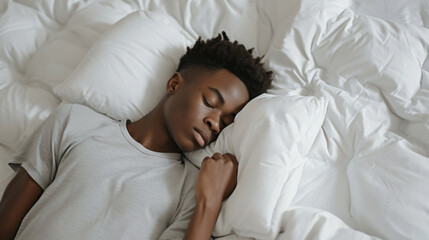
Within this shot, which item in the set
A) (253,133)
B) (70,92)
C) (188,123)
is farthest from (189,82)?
(70,92)

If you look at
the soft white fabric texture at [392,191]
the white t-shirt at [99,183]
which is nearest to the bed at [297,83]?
the soft white fabric texture at [392,191]

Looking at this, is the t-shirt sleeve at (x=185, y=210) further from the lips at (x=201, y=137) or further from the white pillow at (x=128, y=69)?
the white pillow at (x=128, y=69)

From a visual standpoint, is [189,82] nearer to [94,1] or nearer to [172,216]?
[172,216]

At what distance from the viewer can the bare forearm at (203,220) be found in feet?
2.98

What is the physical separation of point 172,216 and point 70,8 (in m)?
0.98

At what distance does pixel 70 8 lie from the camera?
153 centimetres

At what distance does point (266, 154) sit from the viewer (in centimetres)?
95

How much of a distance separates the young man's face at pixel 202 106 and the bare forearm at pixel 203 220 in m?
0.19

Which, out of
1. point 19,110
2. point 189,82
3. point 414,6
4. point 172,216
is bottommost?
point 172,216

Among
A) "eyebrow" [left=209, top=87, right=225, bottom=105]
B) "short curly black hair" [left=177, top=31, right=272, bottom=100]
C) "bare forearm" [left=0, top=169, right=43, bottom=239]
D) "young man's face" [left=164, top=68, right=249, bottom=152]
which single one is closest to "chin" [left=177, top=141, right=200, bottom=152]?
"young man's face" [left=164, top=68, right=249, bottom=152]

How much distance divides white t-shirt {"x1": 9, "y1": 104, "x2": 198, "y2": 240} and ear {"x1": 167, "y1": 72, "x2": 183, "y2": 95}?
182 mm

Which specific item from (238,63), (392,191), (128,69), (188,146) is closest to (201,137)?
(188,146)

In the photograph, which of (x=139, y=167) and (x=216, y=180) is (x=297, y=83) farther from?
(x=139, y=167)

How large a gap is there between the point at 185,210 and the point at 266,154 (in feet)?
0.85
